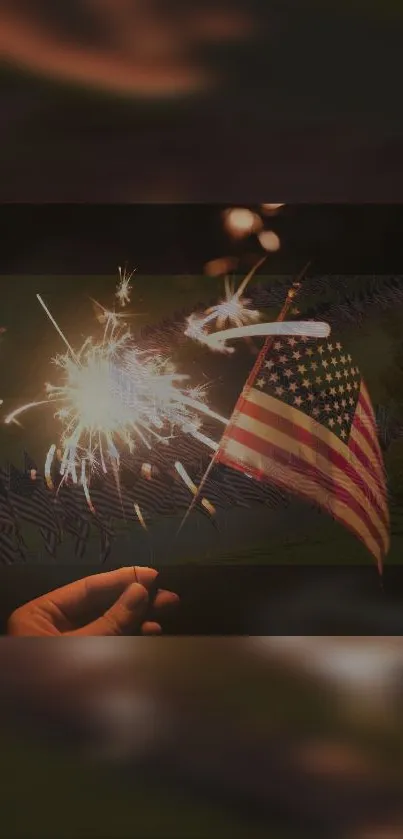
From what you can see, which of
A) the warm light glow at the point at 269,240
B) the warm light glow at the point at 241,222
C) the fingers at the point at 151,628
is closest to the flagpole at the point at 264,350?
the warm light glow at the point at 269,240

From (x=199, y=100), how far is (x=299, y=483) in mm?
1337

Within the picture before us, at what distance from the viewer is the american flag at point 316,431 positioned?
293cm

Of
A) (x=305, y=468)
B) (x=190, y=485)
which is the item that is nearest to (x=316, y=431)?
(x=305, y=468)

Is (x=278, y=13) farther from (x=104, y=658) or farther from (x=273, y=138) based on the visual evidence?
(x=104, y=658)

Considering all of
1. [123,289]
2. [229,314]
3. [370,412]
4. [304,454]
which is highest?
[123,289]

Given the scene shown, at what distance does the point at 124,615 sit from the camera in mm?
2926

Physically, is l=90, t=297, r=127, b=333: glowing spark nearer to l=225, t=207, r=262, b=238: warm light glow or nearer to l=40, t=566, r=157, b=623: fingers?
l=225, t=207, r=262, b=238: warm light glow

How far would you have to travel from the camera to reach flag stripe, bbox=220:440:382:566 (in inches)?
115

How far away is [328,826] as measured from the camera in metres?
1.48

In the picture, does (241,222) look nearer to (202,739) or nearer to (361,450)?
(361,450)

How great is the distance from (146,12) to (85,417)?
58.1 inches

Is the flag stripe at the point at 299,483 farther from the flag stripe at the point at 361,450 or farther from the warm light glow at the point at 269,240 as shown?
the warm light glow at the point at 269,240

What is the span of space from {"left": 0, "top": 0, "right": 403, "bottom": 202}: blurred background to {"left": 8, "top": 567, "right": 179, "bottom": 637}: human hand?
4.44 feet

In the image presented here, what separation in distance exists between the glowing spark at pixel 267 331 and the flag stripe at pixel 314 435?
0.21 meters
